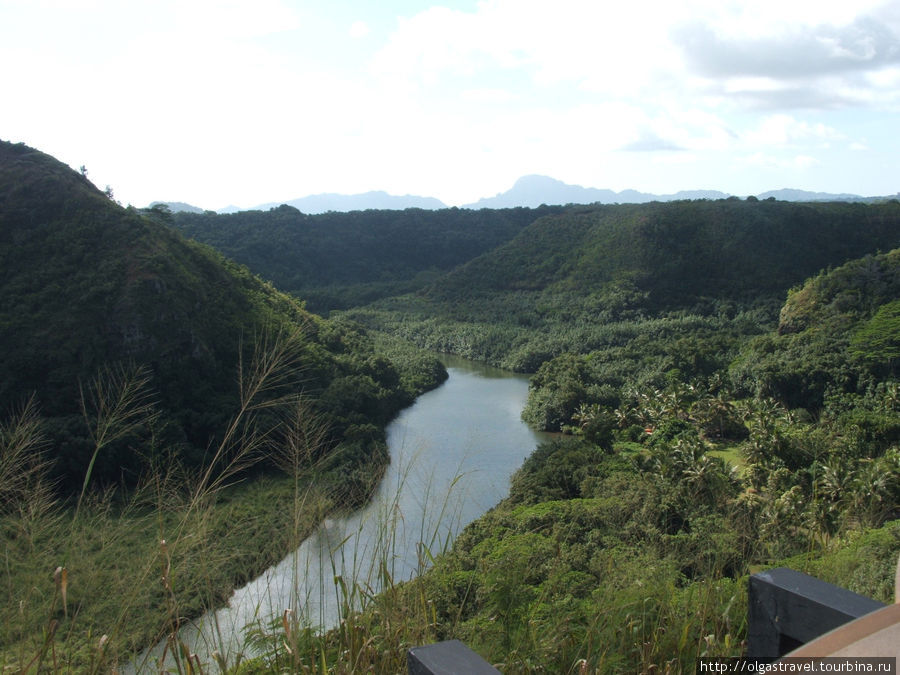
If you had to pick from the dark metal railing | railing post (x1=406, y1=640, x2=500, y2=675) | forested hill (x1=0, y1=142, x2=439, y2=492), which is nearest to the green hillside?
the dark metal railing

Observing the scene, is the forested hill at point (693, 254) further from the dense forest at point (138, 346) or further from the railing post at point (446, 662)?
the railing post at point (446, 662)

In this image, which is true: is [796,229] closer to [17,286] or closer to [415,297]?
[415,297]

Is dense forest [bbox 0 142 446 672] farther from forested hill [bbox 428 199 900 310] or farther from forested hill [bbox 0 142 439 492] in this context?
forested hill [bbox 428 199 900 310]

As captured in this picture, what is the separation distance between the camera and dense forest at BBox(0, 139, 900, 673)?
8.06 feet

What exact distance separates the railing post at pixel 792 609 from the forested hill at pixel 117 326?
53.4ft

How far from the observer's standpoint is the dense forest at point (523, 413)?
→ 246 centimetres

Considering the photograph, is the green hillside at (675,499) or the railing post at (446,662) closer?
the railing post at (446,662)

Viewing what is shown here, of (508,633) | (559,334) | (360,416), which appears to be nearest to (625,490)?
(360,416)

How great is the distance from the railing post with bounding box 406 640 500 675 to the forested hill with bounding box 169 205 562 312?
50.7m

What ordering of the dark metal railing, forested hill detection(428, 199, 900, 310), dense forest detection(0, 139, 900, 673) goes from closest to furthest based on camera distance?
1. the dark metal railing
2. dense forest detection(0, 139, 900, 673)
3. forested hill detection(428, 199, 900, 310)

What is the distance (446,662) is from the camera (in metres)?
1.69

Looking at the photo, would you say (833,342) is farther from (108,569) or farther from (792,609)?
(108,569)

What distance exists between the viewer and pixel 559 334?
41188mm

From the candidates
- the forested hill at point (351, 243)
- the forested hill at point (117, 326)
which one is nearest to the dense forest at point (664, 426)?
the forested hill at point (351, 243)
